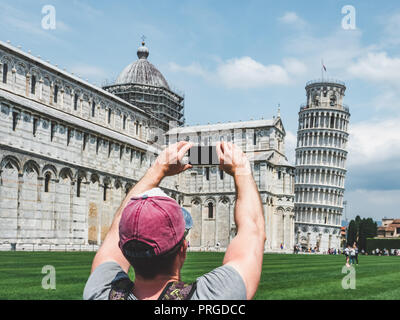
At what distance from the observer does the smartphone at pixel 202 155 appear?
2.69 m

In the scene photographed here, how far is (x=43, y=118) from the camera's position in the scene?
4016 centimetres

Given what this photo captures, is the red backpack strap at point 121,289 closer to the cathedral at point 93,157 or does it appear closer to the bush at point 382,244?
the cathedral at point 93,157

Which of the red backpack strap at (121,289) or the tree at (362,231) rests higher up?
the red backpack strap at (121,289)

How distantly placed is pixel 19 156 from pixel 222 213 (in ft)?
111

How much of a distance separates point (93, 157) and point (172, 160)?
45.0 meters

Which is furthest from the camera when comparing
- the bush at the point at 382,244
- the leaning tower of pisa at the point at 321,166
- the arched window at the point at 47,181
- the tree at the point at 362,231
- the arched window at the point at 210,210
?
the leaning tower of pisa at the point at 321,166

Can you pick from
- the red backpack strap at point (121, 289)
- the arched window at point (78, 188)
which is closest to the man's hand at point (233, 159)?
the red backpack strap at point (121, 289)

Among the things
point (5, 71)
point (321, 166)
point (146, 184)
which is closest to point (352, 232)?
point (321, 166)

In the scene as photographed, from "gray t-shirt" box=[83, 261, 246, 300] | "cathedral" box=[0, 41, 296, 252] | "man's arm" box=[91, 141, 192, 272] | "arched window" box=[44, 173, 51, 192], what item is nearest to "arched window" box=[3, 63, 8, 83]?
"cathedral" box=[0, 41, 296, 252]

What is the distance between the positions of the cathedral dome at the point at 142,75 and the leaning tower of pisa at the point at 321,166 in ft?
118

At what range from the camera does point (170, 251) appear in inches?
91.7

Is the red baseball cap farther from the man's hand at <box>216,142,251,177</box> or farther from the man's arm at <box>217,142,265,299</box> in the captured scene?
the man's hand at <box>216,142,251,177</box>

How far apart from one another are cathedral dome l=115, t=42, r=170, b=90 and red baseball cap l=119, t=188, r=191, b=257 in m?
71.3

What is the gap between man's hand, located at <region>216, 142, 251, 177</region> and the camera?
2.60 metres
